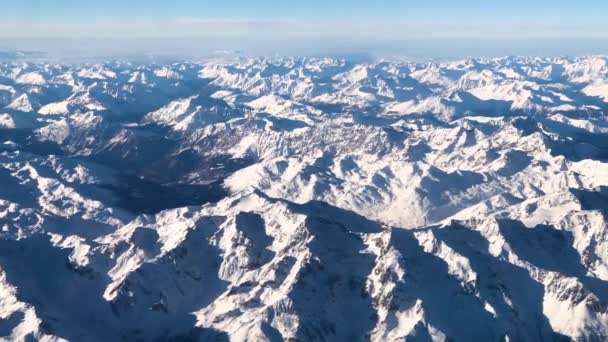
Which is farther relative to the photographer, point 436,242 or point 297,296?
point 436,242

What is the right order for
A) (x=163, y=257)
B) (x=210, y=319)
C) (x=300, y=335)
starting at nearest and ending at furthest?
1. (x=300, y=335)
2. (x=210, y=319)
3. (x=163, y=257)

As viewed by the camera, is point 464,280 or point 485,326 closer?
point 485,326

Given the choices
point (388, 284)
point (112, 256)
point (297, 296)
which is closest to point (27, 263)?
point (112, 256)

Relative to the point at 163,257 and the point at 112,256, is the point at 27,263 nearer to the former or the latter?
the point at 112,256

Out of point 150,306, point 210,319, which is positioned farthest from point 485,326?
point 150,306

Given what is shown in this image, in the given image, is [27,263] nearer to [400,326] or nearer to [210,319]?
[210,319]

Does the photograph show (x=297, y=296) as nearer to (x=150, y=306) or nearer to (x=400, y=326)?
(x=400, y=326)

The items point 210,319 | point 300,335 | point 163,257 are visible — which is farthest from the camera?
point 163,257

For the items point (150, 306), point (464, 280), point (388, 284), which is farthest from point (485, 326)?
point (150, 306)
